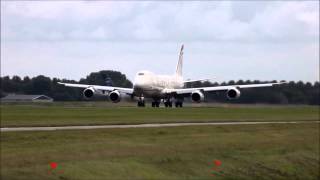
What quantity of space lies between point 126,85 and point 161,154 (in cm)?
9144

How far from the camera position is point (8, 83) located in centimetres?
12269

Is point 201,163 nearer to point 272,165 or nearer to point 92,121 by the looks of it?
point 272,165

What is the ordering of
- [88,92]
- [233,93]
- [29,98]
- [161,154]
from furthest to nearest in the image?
[29,98] → [233,93] → [88,92] → [161,154]

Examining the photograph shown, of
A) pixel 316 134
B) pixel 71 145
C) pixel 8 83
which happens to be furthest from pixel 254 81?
pixel 71 145

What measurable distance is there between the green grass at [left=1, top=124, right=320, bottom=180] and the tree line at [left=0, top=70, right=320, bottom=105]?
54.7m

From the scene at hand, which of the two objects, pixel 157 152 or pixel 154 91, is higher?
pixel 154 91

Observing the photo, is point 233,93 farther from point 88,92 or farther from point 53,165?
point 53,165

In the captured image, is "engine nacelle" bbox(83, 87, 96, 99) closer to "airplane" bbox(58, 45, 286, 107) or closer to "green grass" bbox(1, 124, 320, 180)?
"airplane" bbox(58, 45, 286, 107)

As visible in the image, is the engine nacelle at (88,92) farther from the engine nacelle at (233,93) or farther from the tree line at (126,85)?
the tree line at (126,85)

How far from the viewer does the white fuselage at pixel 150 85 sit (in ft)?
272

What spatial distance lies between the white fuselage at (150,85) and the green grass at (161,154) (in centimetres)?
3377

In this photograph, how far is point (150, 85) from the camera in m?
83.9

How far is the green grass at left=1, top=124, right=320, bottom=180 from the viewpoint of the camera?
30.9 m

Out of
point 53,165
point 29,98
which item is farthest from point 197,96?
point 53,165
